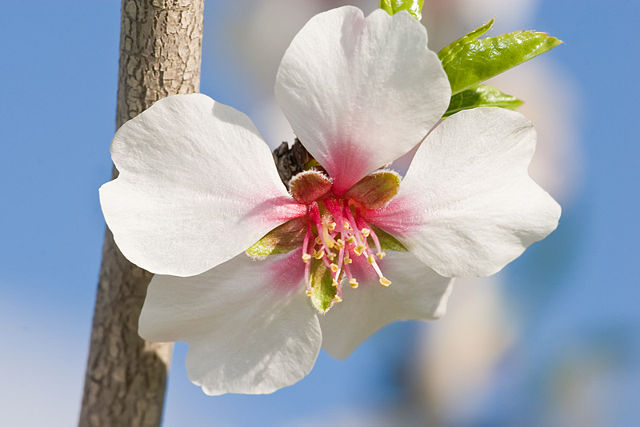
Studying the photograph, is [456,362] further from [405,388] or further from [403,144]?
[403,144]

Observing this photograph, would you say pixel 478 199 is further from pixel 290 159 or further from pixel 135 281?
pixel 135 281

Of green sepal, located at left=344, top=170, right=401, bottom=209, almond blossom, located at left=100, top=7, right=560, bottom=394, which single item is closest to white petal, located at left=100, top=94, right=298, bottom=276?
almond blossom, located at left=100, top=7, right=560, bottom=394

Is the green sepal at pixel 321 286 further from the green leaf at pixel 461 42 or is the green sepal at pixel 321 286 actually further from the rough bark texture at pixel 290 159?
the green leaf at pixel 461 42

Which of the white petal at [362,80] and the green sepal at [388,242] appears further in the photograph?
the green sepal at [388,242]

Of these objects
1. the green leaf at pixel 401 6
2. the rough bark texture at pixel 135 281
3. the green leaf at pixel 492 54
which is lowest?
the rough bark texture at pixel 135 281

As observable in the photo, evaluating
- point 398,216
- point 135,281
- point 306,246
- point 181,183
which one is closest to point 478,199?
point 398,216

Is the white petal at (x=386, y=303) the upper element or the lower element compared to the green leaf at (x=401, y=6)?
lower

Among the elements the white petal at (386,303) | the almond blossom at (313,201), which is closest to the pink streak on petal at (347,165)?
the almond blossom at (313,201)
